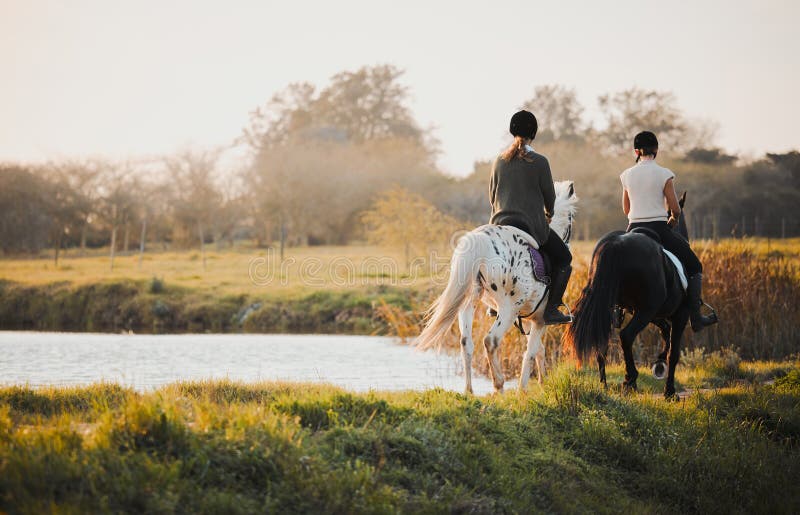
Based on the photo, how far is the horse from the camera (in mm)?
7129

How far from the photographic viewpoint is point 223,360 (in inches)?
585

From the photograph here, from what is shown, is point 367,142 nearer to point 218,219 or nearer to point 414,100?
point 414,100

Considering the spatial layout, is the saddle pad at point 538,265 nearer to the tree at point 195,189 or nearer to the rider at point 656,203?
the rider at point 656,203

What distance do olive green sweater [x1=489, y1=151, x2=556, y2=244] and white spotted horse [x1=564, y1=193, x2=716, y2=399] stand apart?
3.12 feet

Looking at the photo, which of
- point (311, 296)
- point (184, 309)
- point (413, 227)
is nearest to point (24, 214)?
point (184, 309)

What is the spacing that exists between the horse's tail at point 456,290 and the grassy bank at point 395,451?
1.99ft

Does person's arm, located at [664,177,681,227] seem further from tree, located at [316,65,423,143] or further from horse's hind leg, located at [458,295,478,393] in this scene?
tree, located at [316,65,423,143]

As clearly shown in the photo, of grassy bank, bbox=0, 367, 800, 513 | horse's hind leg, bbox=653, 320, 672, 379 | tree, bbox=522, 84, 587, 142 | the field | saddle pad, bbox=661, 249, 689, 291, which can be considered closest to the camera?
grassy bank, bbox=0, 367, 800, 513

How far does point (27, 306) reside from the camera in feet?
81.6

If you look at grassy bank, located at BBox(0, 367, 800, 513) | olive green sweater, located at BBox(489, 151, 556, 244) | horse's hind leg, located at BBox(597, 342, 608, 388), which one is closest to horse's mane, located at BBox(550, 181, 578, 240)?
olive green sweater, located at BBox(489, 151, 556, 244)

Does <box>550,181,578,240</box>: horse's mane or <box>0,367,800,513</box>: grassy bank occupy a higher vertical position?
<box>550,181,578,240</box>: horse's mane

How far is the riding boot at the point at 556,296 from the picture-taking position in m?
7.70

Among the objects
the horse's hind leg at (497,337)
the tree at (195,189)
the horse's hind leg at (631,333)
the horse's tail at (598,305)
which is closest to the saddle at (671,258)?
the horse's tail at (598,305)

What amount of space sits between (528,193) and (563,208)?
90 centimetres
